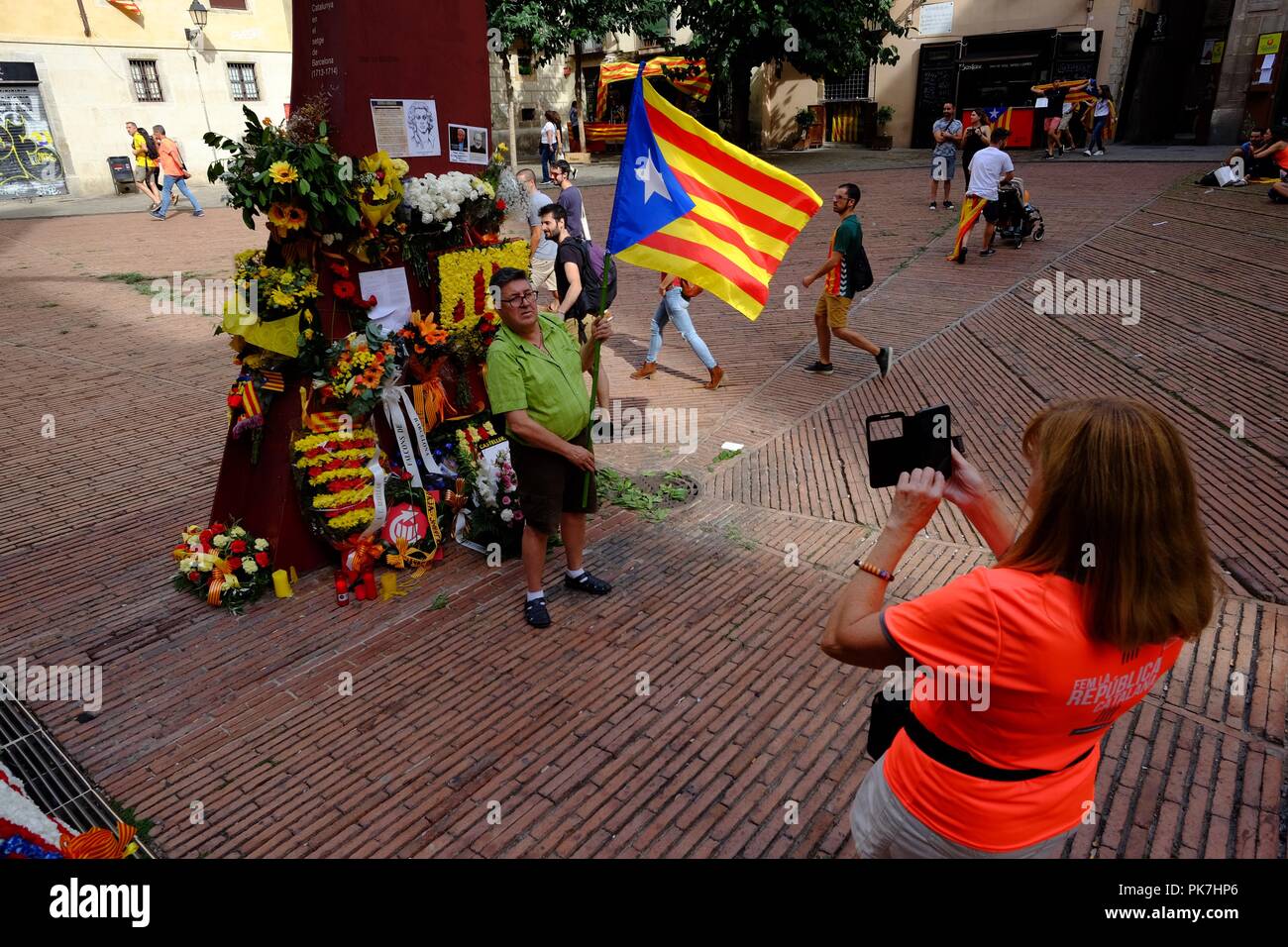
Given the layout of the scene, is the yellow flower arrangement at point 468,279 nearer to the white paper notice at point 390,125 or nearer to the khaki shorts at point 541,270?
the white paper notice at point 390,125

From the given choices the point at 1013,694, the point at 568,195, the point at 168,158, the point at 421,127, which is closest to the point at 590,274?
the point at 568,195

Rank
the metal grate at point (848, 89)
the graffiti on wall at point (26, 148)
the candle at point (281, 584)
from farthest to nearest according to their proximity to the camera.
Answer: the metal grate at point (848, 89) → the graffiti on wall at point (26, 148) → the candle at point (281, 584)

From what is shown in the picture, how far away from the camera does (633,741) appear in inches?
145

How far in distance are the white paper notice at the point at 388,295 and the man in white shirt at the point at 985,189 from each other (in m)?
9.29

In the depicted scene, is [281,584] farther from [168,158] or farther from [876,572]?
[168,158]

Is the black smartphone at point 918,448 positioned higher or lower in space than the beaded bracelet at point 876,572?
higher

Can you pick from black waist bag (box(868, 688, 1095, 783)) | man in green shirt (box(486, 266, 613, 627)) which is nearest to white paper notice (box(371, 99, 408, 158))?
man in green shirt (box(486, 266, 613, 627))

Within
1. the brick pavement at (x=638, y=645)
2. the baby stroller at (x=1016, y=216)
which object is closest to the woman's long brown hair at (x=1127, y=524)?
the brick pavement at (x=638, y=645)

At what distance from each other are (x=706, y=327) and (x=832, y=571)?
229 inches

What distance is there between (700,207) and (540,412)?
1.33 m

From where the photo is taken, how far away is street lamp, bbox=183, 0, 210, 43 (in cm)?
2374

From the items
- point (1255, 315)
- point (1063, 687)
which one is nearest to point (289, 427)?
point (1063, 687)

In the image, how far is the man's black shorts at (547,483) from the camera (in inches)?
167
